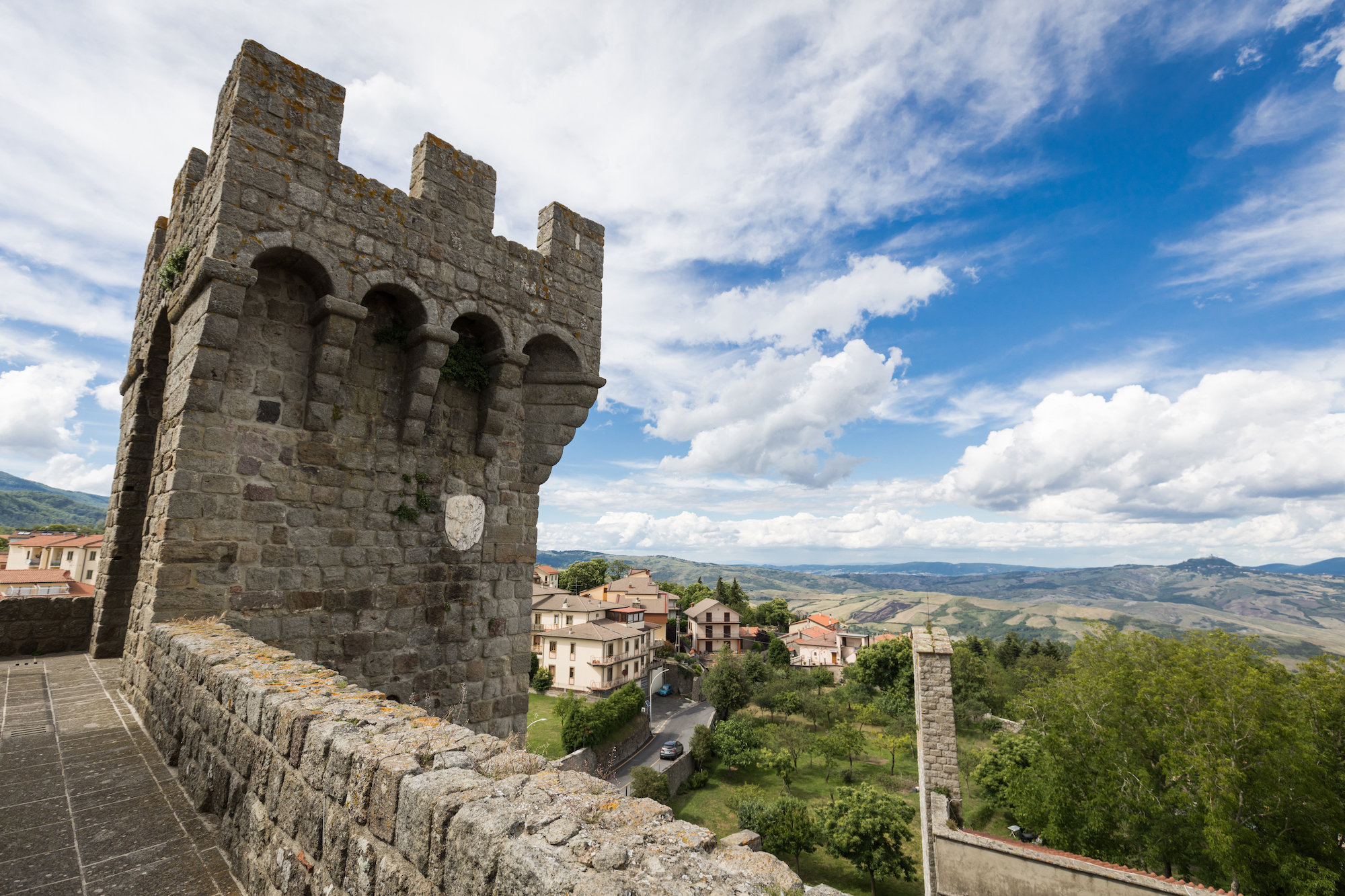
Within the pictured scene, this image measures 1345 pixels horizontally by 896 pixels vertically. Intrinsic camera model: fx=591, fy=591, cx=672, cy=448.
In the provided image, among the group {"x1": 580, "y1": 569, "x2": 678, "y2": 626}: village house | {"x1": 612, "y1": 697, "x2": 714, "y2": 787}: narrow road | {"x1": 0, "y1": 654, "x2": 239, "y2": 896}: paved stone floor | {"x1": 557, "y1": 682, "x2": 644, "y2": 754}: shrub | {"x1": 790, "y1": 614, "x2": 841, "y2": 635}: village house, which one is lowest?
{"x1": 612, "y1": 697, "x2": 714, "y2": 787}: narrow road

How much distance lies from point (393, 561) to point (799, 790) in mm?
38256

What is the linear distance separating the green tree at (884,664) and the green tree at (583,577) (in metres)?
38.6

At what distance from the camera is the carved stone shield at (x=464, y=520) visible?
684 cm

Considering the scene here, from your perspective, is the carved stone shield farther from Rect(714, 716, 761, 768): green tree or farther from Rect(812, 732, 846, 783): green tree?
Rect(812, 732, 846, 783): green tree

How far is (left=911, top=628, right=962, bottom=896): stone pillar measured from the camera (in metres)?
14.1

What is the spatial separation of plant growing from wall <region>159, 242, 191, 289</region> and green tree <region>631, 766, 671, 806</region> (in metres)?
29.7

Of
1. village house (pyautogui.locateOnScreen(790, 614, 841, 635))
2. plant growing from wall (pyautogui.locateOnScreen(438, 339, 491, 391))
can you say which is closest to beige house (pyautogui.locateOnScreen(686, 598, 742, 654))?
village house (pyautogui.locateOnScreen(790, 614, 841, 635))

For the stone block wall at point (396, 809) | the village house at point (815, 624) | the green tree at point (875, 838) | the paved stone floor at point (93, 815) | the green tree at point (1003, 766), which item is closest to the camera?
the stone block wall at point (396, 809)

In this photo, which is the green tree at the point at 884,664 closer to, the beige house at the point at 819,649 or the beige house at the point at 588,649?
the beige house at the point at 819,649

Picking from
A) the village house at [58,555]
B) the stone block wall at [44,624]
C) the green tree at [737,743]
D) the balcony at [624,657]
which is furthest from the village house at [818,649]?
the stone block wall at [44,624]

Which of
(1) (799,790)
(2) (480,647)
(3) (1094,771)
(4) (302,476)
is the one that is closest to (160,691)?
(4) (302,476)

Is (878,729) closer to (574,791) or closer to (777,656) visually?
(777,656)

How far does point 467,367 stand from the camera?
7004 millimetres

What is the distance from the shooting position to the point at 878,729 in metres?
47.2
